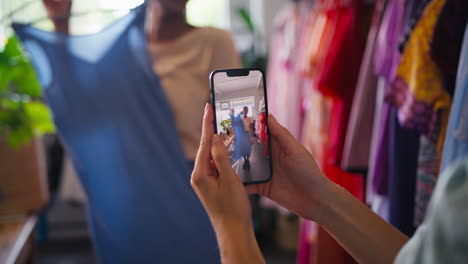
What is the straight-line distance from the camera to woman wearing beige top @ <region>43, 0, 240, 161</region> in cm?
56

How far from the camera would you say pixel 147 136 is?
2.77ft

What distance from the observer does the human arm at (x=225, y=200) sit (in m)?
0.42

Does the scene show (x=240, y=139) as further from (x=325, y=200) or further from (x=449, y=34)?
(x=449, y=34)

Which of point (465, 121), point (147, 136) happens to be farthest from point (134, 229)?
point (465, 121)

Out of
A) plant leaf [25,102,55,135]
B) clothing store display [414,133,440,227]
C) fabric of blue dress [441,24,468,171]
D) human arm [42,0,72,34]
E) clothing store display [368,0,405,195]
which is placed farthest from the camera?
plant leaf [25,102,55,135]

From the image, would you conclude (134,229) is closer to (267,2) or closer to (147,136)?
(147,136)

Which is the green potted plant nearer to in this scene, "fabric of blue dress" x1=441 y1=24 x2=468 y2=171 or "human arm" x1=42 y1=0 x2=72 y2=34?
"human arm" x1=42 y1=0 x2=72 y2=34

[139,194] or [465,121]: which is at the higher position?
[465,121]

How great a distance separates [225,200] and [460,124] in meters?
0.43

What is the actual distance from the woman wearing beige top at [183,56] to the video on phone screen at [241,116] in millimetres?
34

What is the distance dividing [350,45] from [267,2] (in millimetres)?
1731

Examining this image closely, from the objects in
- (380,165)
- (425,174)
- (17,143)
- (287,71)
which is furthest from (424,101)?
(287,71)

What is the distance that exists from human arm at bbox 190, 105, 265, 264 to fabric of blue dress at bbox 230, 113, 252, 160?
0.01 meters

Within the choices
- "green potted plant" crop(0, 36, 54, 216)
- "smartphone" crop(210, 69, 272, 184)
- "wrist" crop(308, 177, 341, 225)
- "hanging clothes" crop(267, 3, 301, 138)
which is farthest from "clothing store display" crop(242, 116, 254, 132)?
"hanging clothes" crop(267, 3, 301, 138)
